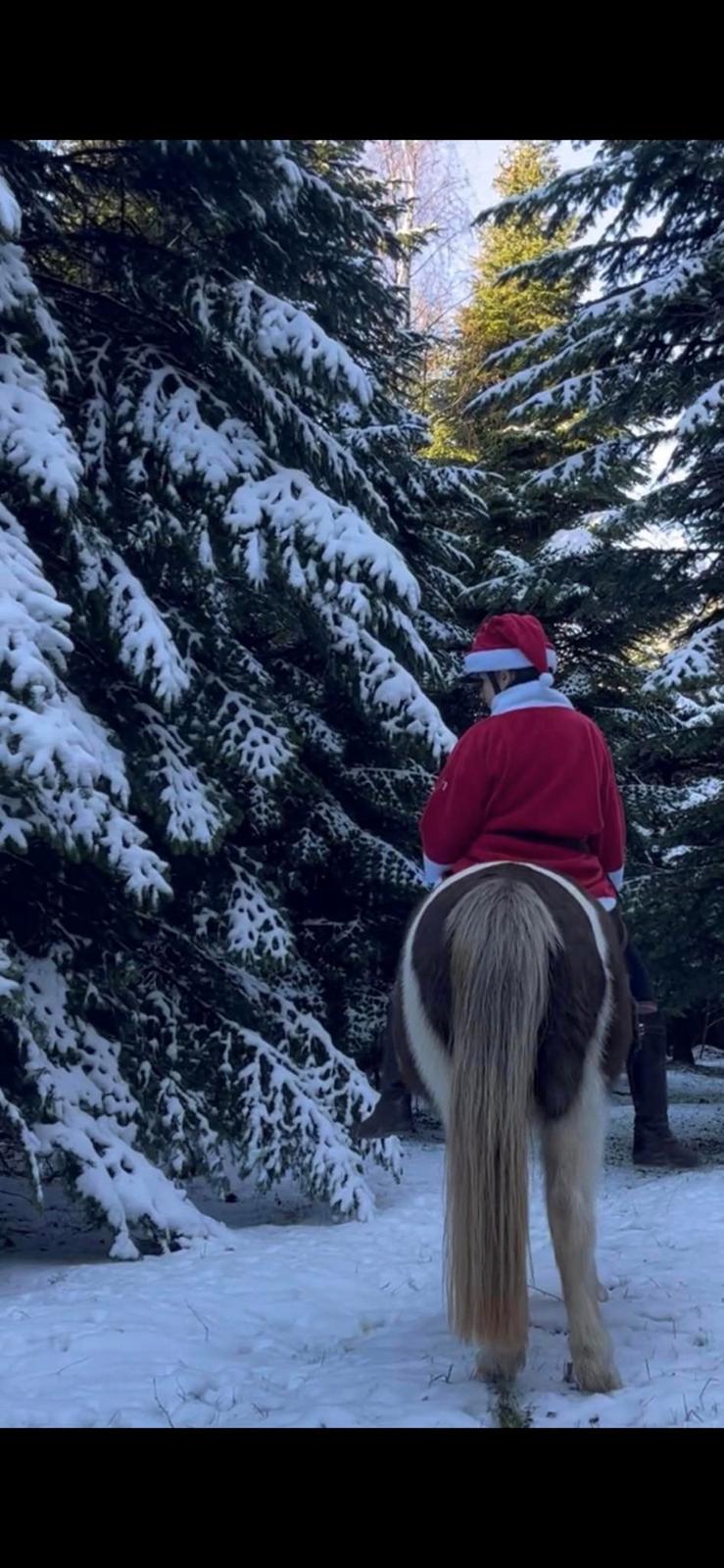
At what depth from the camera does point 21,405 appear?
611 cm

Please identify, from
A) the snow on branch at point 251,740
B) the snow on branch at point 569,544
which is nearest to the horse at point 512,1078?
the snow on branch at point 251,740

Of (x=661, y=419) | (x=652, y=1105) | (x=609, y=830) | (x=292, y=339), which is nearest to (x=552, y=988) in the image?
(x=609, y=830)

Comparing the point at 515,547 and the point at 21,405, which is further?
the point at 515,547

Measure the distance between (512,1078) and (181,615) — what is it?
14.5ft

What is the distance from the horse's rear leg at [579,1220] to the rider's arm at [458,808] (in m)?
0.98

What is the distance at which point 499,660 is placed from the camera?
471 centimetres

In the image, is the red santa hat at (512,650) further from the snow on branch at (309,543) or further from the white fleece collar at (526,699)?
the snow on branch at (309,543)

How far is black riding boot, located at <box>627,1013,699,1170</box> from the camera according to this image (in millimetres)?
6609

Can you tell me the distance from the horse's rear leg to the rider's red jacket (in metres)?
0.84

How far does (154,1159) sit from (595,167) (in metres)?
7.63

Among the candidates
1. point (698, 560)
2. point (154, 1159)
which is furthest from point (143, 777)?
point (698, 560)

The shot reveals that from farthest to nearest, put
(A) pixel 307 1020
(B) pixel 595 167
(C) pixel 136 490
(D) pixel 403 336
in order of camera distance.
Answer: (D) pixel 403 336 < (B) pixel 595 167 < (A) pixel 307 1020 < (C) pixel 136 490

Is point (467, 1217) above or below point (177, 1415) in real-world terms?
above
